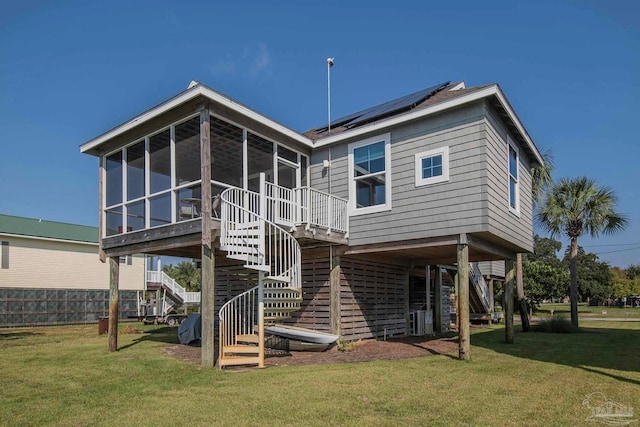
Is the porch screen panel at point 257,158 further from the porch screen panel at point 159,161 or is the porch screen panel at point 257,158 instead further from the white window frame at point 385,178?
the white window frame at point 385,178

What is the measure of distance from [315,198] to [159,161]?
12.0ft

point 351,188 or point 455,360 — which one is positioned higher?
point 351,188

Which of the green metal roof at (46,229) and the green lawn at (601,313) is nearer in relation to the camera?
the green metal roof at (46,229)

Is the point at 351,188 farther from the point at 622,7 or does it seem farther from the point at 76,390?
the point at 622,7

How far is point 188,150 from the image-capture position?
31.9ft

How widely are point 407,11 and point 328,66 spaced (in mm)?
3378

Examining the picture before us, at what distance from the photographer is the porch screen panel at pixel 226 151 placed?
9.48m

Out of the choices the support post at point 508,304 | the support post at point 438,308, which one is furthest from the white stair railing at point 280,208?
the support post at point 438,308

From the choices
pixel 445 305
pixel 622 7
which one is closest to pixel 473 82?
pixel 622 7

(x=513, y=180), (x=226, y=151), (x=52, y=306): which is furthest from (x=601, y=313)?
(x=52, y=306)

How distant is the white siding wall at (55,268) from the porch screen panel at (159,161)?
15.5m

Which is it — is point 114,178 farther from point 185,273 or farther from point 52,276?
point 185,273

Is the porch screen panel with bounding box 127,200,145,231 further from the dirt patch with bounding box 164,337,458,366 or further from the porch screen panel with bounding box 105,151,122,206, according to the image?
the dirt patch with bounding box 164,337,458,366

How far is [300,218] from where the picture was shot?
997 cm
